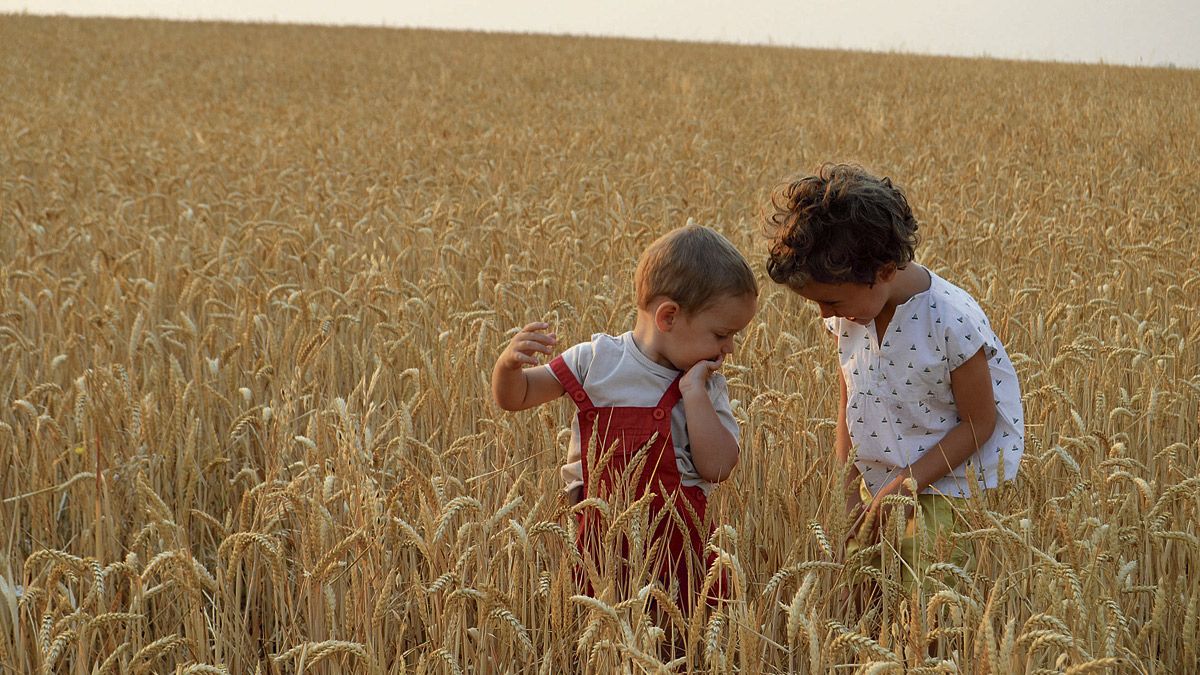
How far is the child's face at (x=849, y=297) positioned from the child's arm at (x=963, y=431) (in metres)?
0.22

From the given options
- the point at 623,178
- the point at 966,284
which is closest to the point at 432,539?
the point at 966,284

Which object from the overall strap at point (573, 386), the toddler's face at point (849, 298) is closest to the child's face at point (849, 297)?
the toddler's face at point (849, 298)

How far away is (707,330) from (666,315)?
0.08 meters

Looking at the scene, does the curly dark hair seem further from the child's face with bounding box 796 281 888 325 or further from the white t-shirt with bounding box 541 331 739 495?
the white t-shirt with bounding box 541 331 739 495

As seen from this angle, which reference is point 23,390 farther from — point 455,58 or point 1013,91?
A: point 455,58

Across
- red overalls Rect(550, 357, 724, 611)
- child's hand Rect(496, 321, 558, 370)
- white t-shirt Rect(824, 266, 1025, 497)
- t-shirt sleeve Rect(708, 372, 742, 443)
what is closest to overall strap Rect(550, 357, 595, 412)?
red overalls Rect(550, 357, 724, 611)

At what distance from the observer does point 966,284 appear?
435 centimetres

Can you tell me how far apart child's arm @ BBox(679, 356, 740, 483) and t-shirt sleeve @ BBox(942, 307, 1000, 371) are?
1.62 feet

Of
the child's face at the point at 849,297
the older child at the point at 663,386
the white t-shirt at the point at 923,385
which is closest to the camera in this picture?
the older child at the point at 663,386

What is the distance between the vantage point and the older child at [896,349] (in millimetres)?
2135

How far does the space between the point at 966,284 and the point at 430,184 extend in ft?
15.8

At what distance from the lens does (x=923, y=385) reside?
2.33 m

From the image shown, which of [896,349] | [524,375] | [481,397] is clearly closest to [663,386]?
[524,375]

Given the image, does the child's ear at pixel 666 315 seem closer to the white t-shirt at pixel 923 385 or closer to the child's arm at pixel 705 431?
the child's arm at pixel 705 431
